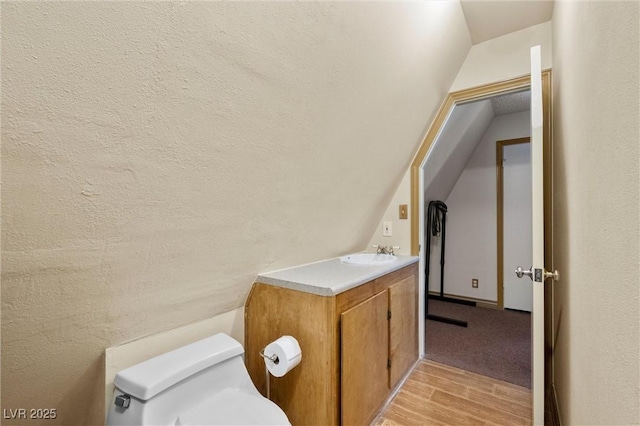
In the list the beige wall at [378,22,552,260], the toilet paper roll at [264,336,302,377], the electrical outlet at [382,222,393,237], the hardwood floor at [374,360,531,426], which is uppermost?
the beige wall at [378,22,552,260]

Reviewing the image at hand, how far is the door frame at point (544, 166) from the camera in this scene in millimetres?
1869

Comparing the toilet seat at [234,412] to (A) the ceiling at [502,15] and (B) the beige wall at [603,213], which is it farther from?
(A) the ceiling at [502,15]

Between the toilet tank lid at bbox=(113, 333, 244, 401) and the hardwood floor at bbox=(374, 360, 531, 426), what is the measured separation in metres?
1.01

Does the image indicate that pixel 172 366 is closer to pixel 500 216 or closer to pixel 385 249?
pixel 385 249

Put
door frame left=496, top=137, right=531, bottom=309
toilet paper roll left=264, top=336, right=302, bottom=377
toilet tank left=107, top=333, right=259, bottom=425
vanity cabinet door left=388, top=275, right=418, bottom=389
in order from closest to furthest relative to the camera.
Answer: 1. toilet tank left=107, top=333, right=259, bottom=425
2. toilet paper roll left=264, top=336, right=302, bottom=377
3. vanity cabinet door left=388, top=275, right=418, bottom=389
4. door frame left=496, top=137, right=531, bottom=309

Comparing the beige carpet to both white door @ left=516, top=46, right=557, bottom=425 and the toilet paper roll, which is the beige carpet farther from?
the toilet paper roll

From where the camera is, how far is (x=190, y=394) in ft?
3.69

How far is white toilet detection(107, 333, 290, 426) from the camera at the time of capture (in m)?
1.02

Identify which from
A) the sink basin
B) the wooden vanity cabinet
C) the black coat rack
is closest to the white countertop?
the wooden vanity cabinet

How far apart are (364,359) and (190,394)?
0.82m

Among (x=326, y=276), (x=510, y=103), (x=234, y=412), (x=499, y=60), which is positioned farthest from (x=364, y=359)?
(x=510, y=103)

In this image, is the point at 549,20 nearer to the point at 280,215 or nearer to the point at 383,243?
the point at 383,243

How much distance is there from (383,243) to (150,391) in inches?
71.2

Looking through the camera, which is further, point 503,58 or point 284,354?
point 503,58
